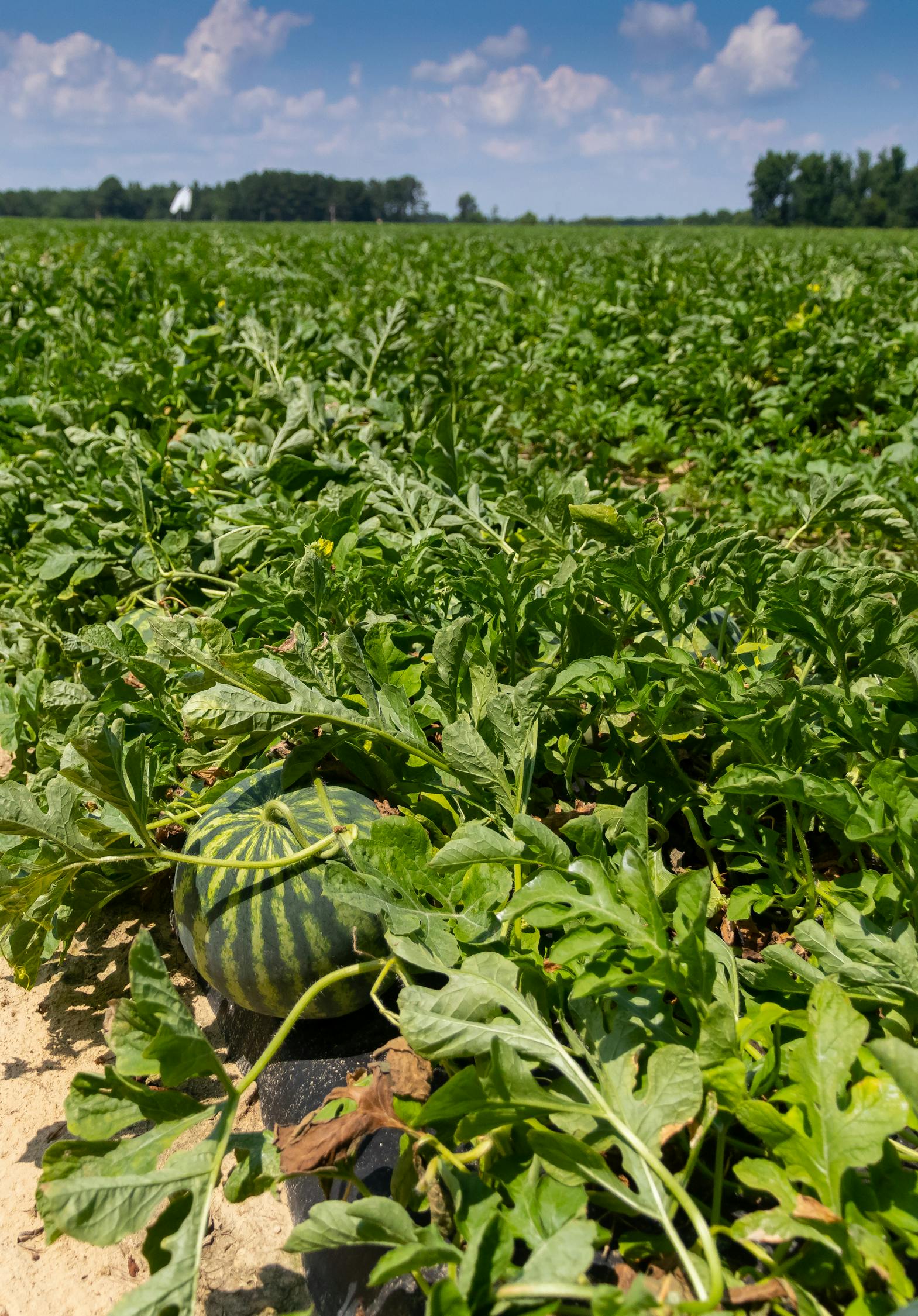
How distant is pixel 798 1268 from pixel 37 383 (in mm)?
Result: 5565

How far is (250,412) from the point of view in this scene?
484 cm

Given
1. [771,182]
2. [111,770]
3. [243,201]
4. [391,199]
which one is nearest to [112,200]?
[243,201]

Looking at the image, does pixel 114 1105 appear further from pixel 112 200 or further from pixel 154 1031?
pixel 112 200

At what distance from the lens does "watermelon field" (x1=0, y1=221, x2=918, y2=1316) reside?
122 centimetres

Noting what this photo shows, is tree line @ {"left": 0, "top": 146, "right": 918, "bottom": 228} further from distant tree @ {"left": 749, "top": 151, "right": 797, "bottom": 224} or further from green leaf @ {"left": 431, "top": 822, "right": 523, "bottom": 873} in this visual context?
green leaf @ {"left": 431, "top": 822, "right": 523, "bottom": 873}

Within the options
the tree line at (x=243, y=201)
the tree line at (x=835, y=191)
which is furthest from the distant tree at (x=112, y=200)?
the tree line at (x=835, y=191)

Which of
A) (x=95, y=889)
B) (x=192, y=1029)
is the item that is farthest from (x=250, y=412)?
(x=192, y=1029)

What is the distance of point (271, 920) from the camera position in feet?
6.19

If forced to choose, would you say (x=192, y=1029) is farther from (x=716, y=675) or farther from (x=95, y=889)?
(x=716, y=675)

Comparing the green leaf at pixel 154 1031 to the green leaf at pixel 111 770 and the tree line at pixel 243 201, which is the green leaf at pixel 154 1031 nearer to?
the green leaf at pixel 111 770

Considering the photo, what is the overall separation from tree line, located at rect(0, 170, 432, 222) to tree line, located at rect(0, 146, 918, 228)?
0.37ft

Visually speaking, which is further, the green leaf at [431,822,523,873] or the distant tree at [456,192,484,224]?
the distant tree at [456,192,484,224]

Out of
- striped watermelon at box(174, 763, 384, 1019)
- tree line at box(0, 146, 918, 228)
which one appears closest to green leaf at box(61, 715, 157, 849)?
striped watermelon at box(174, 763, 384, 1019)

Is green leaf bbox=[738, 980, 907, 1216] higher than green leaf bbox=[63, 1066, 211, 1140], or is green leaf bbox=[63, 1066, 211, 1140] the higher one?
green leaf bbox=[738, 980, 907, 1216]
